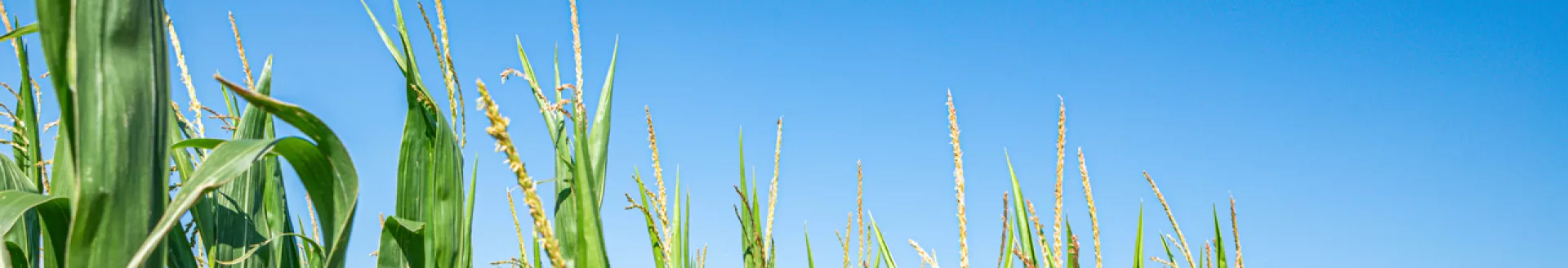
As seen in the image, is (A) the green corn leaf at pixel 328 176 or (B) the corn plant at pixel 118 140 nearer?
(B) the corn plant at pixel 118 140

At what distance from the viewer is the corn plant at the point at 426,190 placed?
3.45 ft

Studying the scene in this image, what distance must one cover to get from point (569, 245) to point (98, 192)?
56 cm

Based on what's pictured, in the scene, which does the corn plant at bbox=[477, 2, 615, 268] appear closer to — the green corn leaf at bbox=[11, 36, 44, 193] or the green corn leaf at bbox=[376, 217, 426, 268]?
the green corn leaf at bbox=[376, 217, 426, 268]

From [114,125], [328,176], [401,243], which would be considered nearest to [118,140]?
[114,125]

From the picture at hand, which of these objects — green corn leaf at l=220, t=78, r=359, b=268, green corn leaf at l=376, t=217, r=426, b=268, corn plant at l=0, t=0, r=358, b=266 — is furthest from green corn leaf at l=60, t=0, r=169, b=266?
green corn leaf at l=376, t=217, r=426, b=268

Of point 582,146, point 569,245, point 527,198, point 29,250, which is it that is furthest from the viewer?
point 569,245

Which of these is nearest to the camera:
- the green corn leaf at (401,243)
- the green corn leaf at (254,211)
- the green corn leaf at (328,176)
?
the green corn leaf at (328,176)

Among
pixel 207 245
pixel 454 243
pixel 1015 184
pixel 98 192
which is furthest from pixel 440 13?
pixel 1015 184

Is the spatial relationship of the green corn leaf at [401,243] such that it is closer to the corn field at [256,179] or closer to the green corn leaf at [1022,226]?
the corn field at [256,179]

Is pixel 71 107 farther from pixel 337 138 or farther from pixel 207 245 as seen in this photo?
pixel 207 245

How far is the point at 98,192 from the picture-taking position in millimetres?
681

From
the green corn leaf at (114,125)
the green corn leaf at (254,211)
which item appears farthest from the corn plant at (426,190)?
the green corn leaf at (114,125)

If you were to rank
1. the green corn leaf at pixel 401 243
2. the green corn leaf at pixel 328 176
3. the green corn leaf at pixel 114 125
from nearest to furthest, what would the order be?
the green corn leaf at pixel 114 125
the green corn leaf at pixel 328 176
the green corn leaf at pixel 401 243

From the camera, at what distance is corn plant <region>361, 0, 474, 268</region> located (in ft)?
3.45
